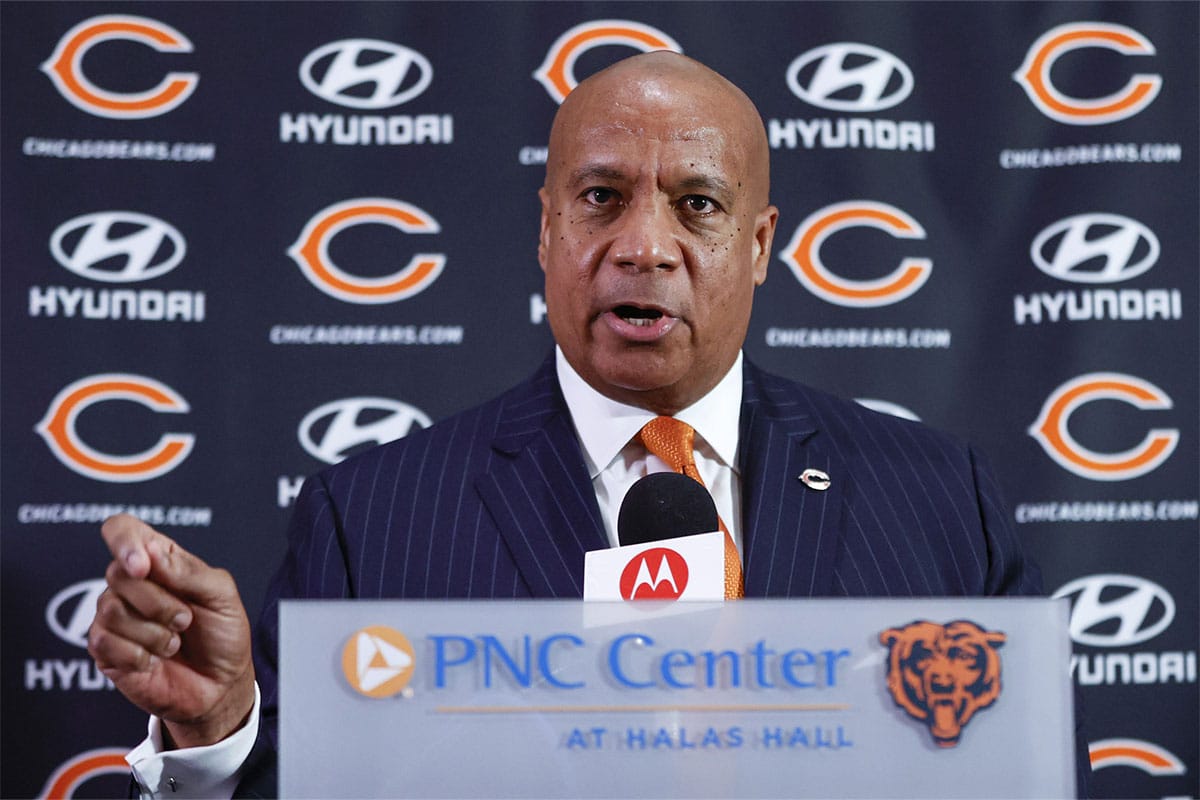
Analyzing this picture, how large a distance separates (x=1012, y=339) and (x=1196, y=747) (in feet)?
3.03

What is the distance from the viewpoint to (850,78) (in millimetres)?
2693

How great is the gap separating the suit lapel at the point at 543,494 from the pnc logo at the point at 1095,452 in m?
1.26

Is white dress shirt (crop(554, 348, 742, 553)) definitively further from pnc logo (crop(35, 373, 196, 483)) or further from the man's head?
pnc logo (crop(35, 373, 196, 483))

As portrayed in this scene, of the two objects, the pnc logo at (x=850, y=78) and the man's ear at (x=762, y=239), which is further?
the pnc logo at (x=850, y=78)

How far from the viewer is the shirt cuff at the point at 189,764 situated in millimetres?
1257

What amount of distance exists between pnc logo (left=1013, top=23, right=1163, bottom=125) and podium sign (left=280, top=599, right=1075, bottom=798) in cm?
202

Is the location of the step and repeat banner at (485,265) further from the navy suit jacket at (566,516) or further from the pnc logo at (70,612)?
the navy suit jacket at (566,516)

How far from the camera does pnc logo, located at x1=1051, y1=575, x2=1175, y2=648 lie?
8.61ft

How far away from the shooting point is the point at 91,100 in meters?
2.58

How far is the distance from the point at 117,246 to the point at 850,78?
1.56m

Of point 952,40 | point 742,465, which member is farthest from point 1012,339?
point 742,465

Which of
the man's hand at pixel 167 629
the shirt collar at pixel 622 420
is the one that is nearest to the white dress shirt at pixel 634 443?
the shirt collar at pixel 622 420

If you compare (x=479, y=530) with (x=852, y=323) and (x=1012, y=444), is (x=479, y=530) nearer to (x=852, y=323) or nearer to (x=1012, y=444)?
(x=852, y=323)

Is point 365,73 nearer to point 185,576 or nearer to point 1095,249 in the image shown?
point 1095,249
